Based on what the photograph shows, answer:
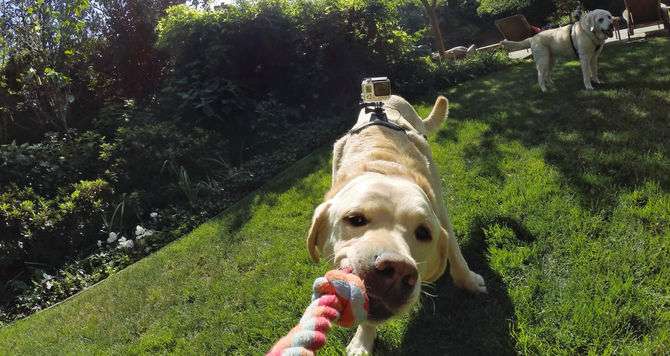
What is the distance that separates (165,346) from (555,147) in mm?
4048

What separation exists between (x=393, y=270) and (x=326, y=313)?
454 millimetres

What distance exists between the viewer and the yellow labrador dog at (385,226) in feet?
5.46

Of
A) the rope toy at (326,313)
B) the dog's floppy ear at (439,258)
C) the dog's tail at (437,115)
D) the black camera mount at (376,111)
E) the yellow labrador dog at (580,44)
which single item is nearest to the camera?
the rope toy at (326,313)

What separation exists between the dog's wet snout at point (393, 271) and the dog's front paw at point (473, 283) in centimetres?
122

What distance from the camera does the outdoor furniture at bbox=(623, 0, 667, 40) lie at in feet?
31.6

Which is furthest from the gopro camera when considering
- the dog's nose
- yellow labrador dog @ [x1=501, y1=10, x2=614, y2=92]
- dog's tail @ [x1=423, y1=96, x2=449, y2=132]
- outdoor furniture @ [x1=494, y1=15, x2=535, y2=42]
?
outdoor furniture @ [x1=494, y1=15, x2=535, y2=42]

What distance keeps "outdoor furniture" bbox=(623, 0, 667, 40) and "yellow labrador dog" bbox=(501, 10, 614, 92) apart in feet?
12.7

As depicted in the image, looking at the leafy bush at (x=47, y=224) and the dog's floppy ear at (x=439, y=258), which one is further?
the leafy bush at (x=47, y=224)

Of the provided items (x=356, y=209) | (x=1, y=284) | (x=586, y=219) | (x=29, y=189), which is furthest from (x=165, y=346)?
(x=29, y=189)

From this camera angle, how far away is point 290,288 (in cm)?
340

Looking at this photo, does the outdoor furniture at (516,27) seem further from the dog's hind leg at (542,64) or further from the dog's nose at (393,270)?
the dog's nose at (393,270)

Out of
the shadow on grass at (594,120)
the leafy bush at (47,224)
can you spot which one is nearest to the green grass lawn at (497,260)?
the shadow on grass at (594,120)

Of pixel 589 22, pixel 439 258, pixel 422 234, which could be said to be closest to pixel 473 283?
pixel 439 258

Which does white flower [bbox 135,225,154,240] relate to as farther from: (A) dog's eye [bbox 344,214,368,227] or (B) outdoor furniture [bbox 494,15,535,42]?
(B) outdoor furniture [bbox 494,15,535,42]
